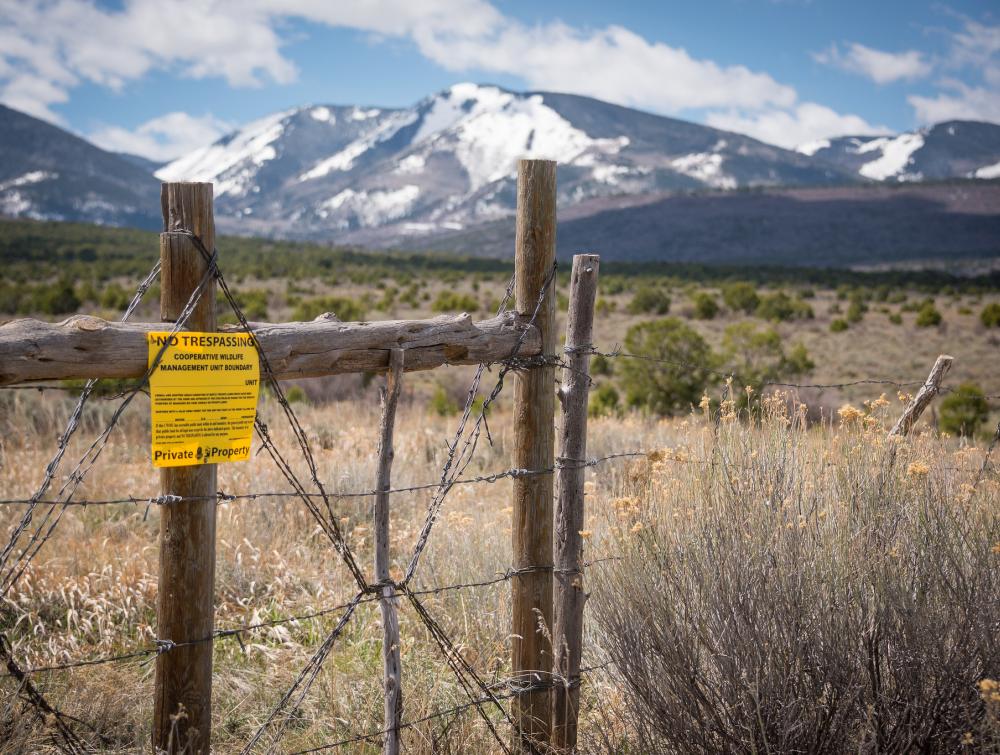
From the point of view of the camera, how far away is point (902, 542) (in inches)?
125

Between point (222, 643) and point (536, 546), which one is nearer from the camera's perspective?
point (536, 546)

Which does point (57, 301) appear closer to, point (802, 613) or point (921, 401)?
point (921, 401)

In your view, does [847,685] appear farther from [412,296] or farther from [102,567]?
[412,296]

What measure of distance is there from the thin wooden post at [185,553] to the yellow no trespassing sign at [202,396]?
82mm

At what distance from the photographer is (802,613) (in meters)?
2.97

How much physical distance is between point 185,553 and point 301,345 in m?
0.77

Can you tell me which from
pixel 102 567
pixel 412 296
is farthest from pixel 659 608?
pixel 412 296

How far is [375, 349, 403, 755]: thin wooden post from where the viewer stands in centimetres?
282

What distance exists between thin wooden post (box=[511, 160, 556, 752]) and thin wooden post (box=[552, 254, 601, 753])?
6 centimetres

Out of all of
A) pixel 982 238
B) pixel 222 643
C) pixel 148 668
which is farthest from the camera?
pixel 982 238

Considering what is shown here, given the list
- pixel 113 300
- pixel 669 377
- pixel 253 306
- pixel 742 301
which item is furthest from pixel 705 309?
pixel 113 300

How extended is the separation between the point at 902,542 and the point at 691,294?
35.6 m

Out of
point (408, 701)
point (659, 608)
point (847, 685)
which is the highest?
point (659, 608)

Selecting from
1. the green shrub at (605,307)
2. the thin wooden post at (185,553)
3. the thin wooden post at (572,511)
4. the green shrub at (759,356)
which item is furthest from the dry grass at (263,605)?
the green shrub at (605,307)
